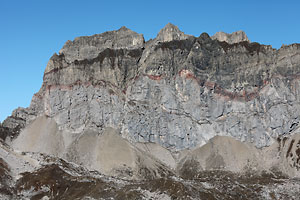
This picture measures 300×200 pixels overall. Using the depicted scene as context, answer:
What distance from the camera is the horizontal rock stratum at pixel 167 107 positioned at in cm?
15288

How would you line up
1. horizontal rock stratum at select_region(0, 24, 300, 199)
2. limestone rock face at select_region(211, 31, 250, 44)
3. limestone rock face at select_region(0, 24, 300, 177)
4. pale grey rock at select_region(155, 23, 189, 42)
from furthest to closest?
1. limestone rock face at select_region(211, 31, 250, 44)
2. pale grey rock at select_region(155, 23, 189, 42)
3. limestone rock face at select_region(0, 24, 300, 177)
4. horizontal rock stratum at select_region(0, 24, 300, 199)

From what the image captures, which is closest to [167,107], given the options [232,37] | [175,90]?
[175,90]

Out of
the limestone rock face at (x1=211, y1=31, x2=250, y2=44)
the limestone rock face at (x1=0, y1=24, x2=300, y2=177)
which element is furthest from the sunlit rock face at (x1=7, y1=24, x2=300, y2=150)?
the limestone rock face at (x1=211, y1=31, x2=250, y2=44)

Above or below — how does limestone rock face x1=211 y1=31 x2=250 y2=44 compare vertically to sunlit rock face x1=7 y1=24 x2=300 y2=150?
above

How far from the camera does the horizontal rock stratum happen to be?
152875 mm

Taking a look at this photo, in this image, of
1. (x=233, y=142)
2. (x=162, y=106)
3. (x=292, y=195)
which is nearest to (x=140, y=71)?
(x=162, y=106)

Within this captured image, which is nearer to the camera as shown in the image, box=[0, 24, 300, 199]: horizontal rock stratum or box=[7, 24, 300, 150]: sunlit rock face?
box=[0, 24, 300, 199]: horizontal rock stratum

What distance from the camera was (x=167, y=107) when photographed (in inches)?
6752

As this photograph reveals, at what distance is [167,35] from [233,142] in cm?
5418

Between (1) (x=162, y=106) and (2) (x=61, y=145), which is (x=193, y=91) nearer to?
→ (1) (x=162, y=106)

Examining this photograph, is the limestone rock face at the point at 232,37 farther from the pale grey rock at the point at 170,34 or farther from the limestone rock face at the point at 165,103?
the pale grey rock at the point at 170,34

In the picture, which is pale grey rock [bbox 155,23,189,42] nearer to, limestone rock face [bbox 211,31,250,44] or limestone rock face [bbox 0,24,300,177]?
limestone rock face [bbox 0,24,300,177]

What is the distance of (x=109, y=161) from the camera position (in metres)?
148

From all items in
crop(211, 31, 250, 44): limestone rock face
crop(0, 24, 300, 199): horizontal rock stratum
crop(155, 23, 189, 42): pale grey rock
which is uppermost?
crop(211, 31, 250, 44): limestone rock face
